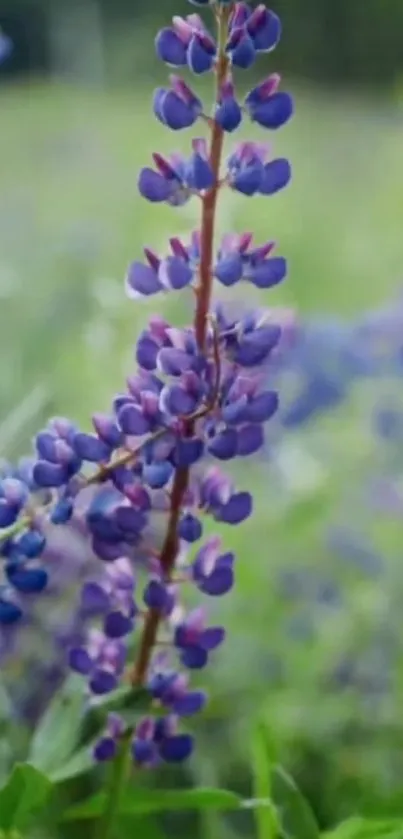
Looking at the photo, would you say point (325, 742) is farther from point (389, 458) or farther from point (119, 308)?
point (119, 308)

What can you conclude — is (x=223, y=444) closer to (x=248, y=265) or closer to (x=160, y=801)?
(x=248, y=265)

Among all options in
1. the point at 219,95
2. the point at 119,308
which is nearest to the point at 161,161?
the point at 219,95

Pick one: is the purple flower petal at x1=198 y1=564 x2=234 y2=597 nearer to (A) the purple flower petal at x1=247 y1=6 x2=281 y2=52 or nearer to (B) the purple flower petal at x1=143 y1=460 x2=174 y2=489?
(B) the purple flower petal at x1=143 y1=460 x2=174 y2=489

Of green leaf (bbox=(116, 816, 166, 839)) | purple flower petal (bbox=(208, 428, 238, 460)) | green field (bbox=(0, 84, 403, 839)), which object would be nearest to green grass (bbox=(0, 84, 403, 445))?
green field (bbox=(0, 84, 403, 839))

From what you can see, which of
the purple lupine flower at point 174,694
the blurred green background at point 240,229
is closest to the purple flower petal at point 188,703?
the purple lupine flower at point 174,694

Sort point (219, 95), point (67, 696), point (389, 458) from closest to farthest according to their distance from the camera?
point (219, 95) → point (67, 696) → point (389, 458)

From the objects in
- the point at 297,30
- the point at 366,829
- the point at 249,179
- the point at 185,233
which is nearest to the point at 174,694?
the point at 366,829

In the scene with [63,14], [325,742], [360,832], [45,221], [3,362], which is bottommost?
[325,742]
